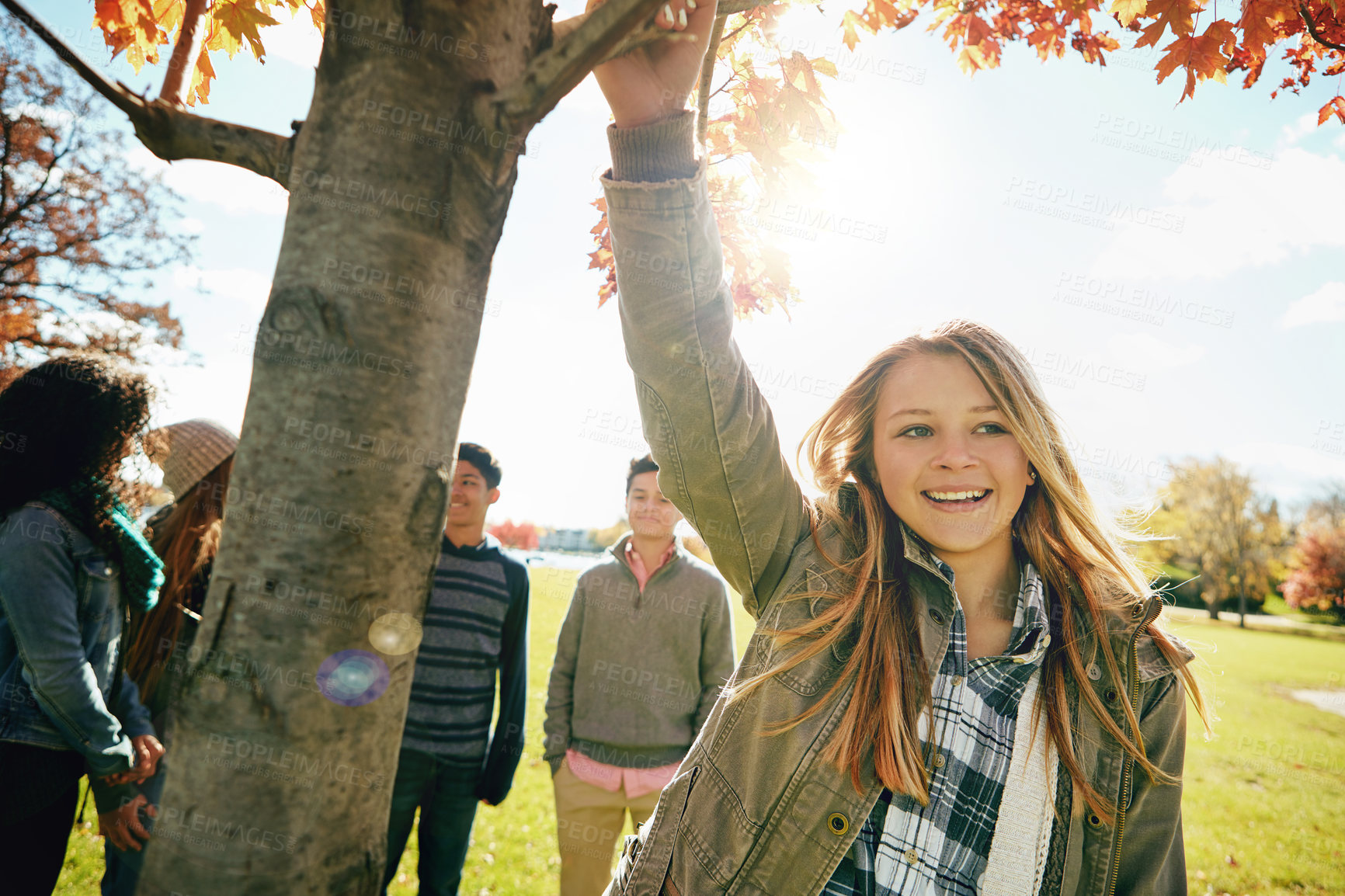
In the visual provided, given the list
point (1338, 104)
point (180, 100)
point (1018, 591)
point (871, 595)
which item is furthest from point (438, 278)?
point (1338, 104)

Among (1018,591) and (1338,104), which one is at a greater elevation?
(1338,104)

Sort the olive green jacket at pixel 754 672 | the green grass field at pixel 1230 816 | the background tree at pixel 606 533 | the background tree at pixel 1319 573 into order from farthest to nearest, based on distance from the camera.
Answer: the background tree at pixel 606 533, the background tree at pixel 1319 573, the green grass field at pixel 1230 816, the olive green jacket at pixel 754 672

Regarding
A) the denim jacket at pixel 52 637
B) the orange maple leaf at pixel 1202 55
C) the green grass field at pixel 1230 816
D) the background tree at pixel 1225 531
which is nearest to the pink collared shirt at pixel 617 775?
the green grass field at pixel 1230 816

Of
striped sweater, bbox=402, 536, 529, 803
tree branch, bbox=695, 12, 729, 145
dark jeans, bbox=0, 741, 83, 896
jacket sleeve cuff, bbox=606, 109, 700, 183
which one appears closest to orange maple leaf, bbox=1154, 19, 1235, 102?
tree branch, bbox=695, 12, 729, 145

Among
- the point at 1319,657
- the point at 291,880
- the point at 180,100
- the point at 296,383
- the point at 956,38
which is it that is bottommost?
the point at 1319,657

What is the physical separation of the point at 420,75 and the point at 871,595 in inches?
61.9

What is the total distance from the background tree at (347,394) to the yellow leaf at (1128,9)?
2393 millimetres

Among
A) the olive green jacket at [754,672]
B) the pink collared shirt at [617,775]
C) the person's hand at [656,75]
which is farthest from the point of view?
the pink collared shirt at [617,775]

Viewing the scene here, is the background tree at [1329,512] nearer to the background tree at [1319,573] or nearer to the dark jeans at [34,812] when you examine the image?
the background tree at [1319,573]

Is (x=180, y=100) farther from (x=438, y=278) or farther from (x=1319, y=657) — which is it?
(x=1319, y=657)

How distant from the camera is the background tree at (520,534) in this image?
55.0 m

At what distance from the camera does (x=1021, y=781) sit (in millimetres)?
1576

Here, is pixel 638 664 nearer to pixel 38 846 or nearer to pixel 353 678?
pixel 38 846

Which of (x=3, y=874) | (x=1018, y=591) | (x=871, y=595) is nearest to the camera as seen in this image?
(x=871, y=595)
